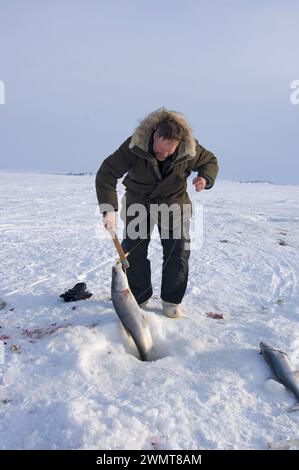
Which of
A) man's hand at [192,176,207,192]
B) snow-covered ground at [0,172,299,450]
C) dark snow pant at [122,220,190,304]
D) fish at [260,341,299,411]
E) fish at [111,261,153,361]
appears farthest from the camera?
dark snow pant at [122,220,190,304]

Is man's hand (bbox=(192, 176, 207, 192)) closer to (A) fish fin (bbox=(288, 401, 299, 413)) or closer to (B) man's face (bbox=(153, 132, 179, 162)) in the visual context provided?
(B) man's face (bbox=(153, 132, 179, 162))

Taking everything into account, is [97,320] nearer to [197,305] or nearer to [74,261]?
[197,305]

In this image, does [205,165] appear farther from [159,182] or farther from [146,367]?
[146,367]

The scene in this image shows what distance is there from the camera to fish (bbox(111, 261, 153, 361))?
3834 millimetres

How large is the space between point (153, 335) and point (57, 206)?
1265cm

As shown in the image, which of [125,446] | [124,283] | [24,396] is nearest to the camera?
[125,446]

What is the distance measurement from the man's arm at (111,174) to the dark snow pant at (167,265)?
49cm

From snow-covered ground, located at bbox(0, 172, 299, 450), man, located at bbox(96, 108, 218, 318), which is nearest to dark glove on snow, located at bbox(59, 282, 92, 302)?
snow-covered ground, located at bbox(0, 172, 299, 450)

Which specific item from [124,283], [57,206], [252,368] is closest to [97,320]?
[124,283]

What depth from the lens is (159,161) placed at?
415cm

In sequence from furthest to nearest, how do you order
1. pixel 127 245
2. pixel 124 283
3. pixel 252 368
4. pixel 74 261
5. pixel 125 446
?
pixel 74 261 < pixel 127 245 < pixel 124 283 < pixel 252 368 < pixel 125 446

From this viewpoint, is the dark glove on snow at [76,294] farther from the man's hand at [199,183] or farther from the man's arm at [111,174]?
the man's hand at [199,183]

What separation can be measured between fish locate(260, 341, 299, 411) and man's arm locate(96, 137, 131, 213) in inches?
72.1

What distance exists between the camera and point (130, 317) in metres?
3.86
